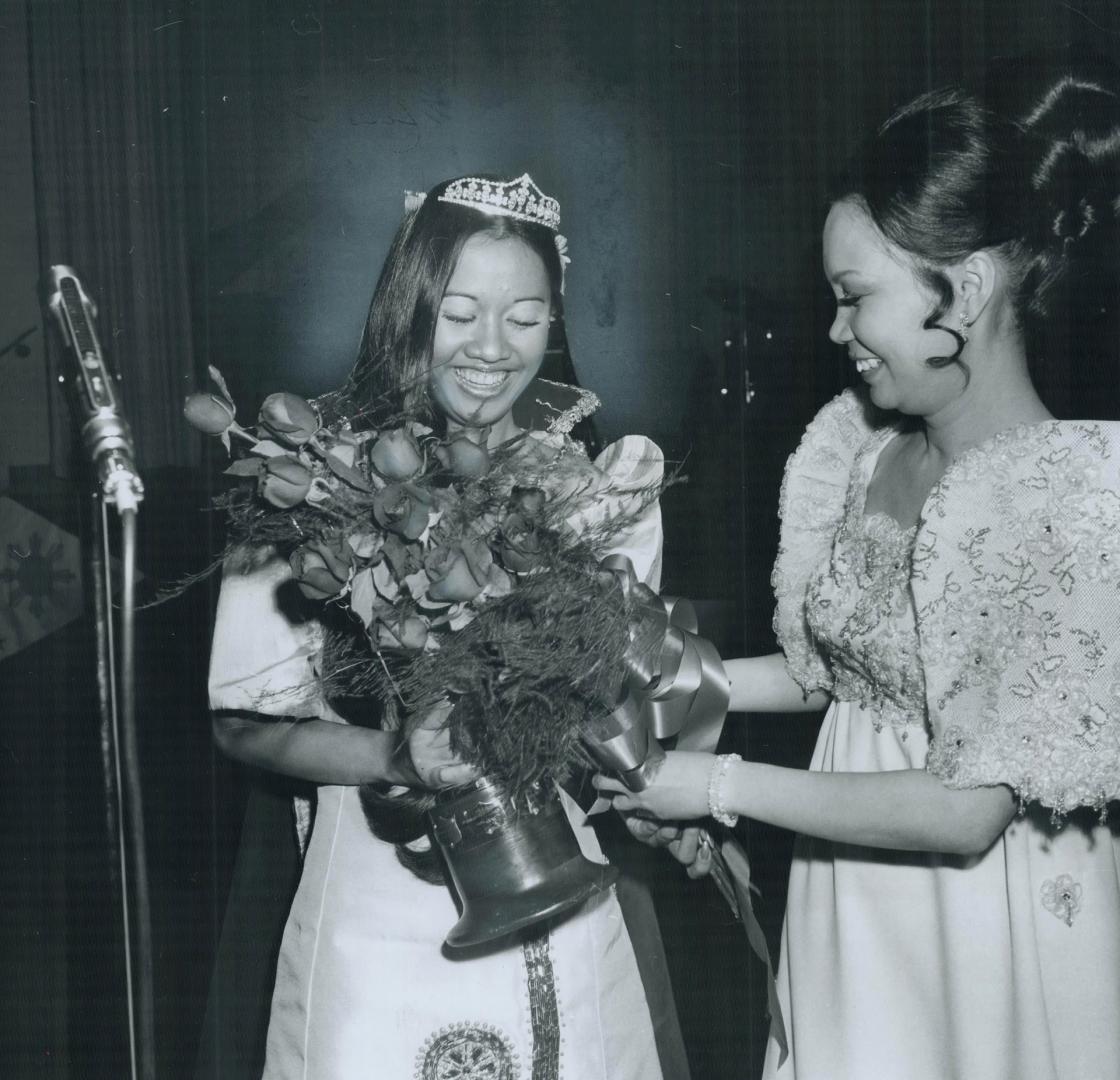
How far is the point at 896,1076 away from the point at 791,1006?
15 cm

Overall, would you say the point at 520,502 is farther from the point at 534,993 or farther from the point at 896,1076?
the point at 896,1076

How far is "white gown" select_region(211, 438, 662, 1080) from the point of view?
1.23 meters

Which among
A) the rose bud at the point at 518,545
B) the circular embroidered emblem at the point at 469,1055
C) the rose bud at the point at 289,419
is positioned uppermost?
the rose bud at the point at 289,419

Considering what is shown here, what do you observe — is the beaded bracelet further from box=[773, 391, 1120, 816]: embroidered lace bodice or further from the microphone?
the microphone

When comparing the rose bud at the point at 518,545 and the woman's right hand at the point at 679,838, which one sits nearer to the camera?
the rose bud at the point at 518,545

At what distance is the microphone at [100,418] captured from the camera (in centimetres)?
80

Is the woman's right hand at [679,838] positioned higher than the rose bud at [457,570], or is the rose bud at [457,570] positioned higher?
the rose bud at [457,570]

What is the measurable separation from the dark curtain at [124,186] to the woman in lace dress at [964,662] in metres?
1.01

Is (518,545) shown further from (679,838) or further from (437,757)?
(679,838)

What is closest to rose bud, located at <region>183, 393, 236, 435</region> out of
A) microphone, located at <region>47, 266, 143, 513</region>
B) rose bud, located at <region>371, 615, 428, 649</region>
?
microphone, located at <region>47, 266, 143, 513</region>

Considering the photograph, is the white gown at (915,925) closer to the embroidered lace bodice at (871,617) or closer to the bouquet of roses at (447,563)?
the embroidered lace bodice at (871,617)

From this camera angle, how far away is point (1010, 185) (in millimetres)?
1138

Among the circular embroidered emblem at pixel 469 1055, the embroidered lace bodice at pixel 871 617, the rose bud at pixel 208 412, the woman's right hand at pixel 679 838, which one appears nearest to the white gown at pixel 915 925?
the embroidered lace bodice at pixel 871 617

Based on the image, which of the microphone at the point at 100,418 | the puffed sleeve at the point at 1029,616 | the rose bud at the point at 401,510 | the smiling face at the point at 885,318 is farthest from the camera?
the smiling face at the point at 885,318
